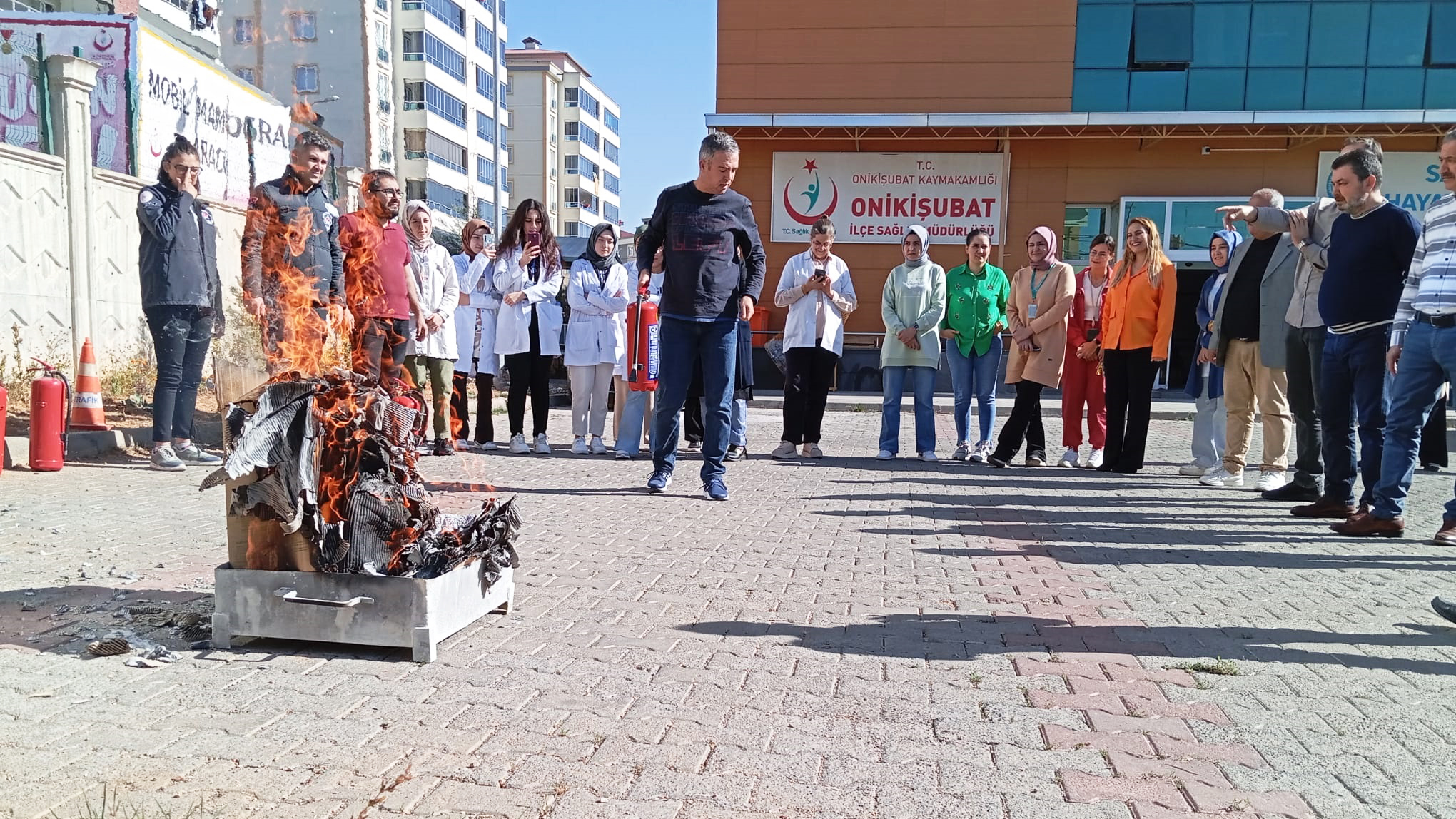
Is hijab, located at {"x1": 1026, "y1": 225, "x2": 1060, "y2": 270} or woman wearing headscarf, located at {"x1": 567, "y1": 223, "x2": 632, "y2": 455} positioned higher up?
hijab, located at {"x1": 1026, "y1": 225, "x2": 1060, "y2": 270}

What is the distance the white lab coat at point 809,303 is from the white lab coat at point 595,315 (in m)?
1.58

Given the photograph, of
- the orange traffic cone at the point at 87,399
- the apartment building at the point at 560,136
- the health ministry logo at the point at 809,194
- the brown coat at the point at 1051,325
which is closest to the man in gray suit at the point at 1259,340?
the brown coat at the point at 1051,325

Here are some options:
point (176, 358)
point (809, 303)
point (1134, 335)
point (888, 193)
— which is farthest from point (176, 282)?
point (888, 193)

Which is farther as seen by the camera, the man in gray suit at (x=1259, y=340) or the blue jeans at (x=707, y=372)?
the man in gray suit at (x=1259, y=340)

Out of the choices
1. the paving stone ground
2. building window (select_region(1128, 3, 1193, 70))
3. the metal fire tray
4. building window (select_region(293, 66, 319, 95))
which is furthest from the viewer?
building window (select_region(1128, 3, 1193, 70))

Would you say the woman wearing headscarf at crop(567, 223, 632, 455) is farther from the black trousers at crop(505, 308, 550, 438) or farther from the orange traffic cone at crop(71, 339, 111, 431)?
the orange traffic cone at crop(71, 339, 111, 431)

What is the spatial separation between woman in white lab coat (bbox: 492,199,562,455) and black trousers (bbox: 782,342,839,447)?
2.34m

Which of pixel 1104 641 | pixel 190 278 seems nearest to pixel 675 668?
pixel 1104 641

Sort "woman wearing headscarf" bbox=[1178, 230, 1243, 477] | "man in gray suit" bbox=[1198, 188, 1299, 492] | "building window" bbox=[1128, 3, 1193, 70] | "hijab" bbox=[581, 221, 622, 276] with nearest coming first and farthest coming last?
"man in gray suit" bbox=[1198, 188, 1299, 492]
"woman wearing headscarf" bbox=[1178, 230, 1243, 477]
"hijab" bbox=[581, 221, 622, 276]
"building window" bbox=[1128, 3, 1193, 70]

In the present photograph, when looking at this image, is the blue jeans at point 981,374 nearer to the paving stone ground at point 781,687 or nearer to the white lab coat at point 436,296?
the paving stone ground at point 781,687

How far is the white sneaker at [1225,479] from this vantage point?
825cm

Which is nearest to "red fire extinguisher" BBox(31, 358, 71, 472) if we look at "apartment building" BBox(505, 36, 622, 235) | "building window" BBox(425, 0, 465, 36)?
"building window" BBox(425, 0, 465, 36)

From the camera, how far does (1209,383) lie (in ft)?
28.2

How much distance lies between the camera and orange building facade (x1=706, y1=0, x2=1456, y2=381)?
2038cm
